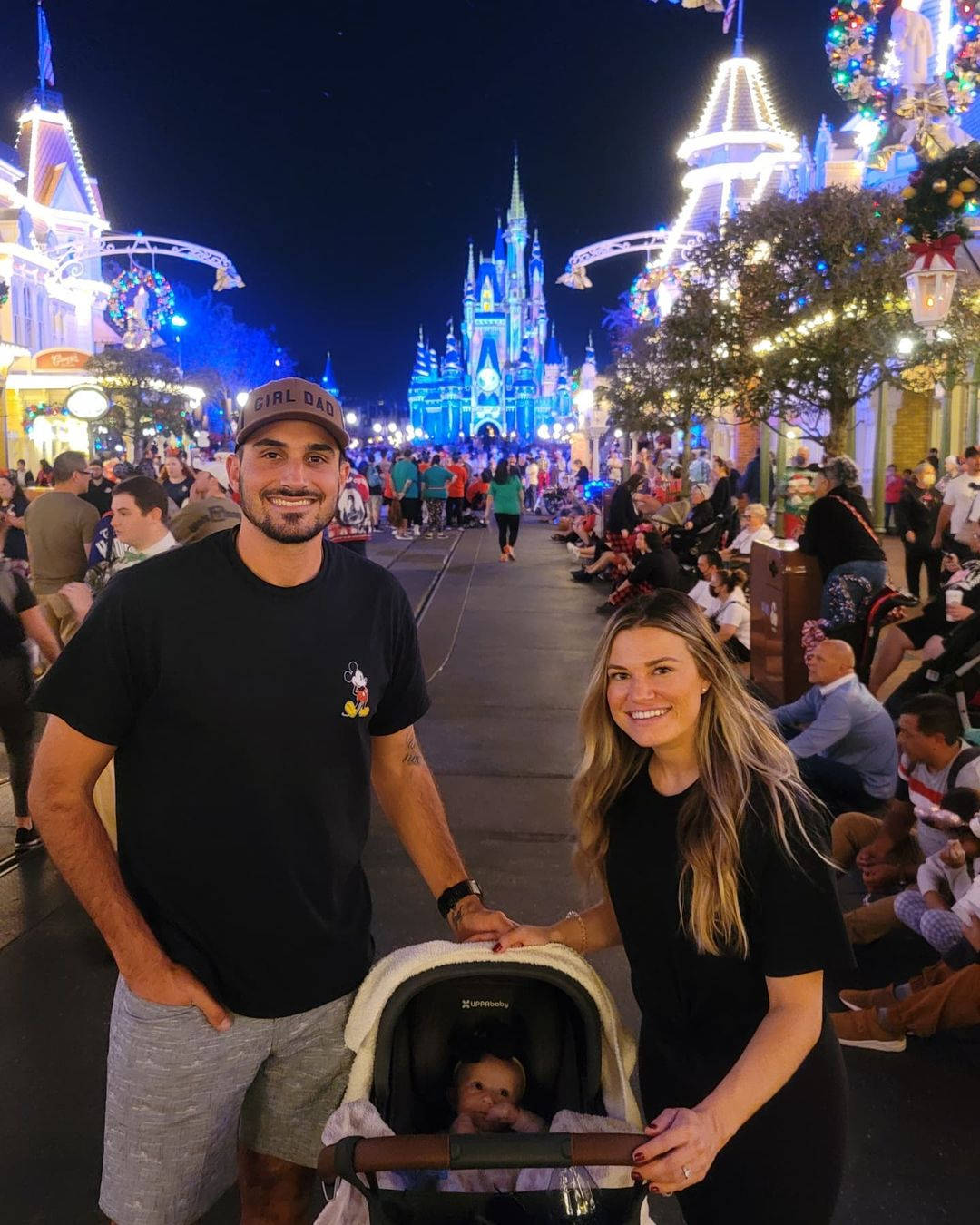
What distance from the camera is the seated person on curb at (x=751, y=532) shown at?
11.9 meters

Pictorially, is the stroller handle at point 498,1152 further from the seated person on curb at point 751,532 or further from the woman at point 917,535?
the woman at point 917,535

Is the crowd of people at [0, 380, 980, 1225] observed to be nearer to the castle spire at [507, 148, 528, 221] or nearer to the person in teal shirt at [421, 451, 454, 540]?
the person in teal shirt at [421, 451, 454, 540]

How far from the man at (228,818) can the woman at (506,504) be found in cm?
1756

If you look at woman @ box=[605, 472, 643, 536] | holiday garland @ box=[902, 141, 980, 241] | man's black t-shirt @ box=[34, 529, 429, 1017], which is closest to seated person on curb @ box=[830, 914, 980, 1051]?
man's black t-shirt @ box=[34, 529, 429, 1017]

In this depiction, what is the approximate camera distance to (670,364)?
2023 centimetres

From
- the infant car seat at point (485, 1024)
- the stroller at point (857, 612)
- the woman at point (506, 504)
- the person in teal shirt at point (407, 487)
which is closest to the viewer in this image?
Answer: the infant car seat at point (485, 1024)

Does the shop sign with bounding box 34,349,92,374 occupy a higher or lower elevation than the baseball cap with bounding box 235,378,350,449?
higher

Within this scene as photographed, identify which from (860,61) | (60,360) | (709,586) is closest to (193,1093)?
(709,586)

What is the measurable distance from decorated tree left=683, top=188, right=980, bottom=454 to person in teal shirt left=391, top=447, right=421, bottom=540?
33.6ft

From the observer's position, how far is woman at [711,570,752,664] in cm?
1007

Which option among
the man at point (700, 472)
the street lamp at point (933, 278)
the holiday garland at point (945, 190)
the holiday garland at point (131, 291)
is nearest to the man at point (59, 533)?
the holiday garland at point (945, 190)

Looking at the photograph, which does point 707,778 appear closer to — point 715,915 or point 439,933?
point 715,915

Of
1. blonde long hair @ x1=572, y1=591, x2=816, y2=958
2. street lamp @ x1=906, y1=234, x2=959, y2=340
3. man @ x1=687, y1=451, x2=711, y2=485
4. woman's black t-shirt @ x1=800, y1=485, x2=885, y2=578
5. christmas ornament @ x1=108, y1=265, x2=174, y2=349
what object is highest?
christmas ornament @ x1=108, y1=265, x2=174, y2=349

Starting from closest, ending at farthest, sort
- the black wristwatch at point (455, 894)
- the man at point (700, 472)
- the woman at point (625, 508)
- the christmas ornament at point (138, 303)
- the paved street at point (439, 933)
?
the black wristwatch at point (455, 894) → the paved street at point (439, 933) → the woman at point (625, 508) → the man at point (700, 472) → the christmas ornament at point (138, 303)
